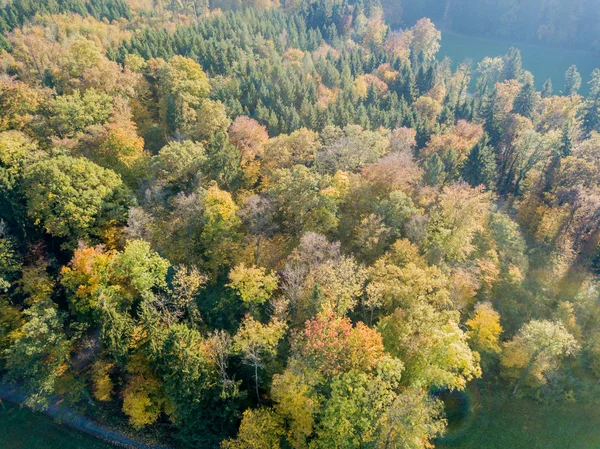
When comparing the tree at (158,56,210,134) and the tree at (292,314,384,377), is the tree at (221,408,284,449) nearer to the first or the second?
the tree at (292,314,384,377)

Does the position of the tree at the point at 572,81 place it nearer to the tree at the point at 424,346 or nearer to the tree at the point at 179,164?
the tree at the point at 424,346

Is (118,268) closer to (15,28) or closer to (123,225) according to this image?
(123,225)

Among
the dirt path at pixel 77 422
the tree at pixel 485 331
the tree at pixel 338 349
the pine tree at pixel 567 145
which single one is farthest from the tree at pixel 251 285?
the pine tree at pixel 567 145

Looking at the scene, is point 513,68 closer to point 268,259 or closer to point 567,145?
point 567,145

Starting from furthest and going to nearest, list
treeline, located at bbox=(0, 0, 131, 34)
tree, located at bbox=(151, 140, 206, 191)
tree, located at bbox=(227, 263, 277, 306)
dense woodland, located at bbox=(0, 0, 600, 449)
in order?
treeline, located at bbox=(0, 0, 131, 34) → tree, located at bbox=(151, 140, 206, 191) → tree, located at bbox=(227, 263, 277, 306) → dense woodland, located at bbox=(0, 0, 600, 449)

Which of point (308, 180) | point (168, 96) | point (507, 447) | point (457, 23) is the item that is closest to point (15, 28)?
point (168, 96)

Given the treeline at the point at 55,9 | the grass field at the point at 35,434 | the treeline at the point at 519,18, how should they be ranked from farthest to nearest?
the treeline at the point at 519,18 < the treeline at the point at 55,9 < the grass field at the point at 35,434

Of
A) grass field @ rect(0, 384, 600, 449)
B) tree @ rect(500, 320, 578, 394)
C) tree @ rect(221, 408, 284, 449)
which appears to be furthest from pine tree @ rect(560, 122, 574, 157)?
tree @ rect(221, 408, 284, 449)
